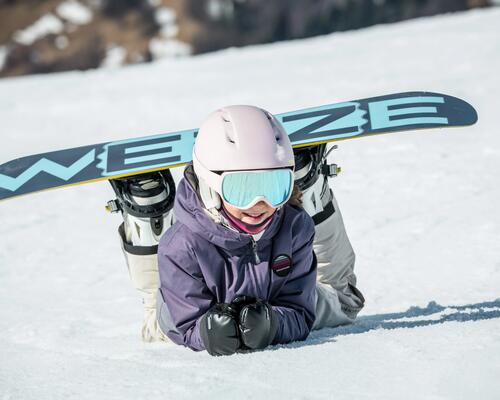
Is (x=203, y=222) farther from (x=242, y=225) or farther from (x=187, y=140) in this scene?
(x=187, y=140)

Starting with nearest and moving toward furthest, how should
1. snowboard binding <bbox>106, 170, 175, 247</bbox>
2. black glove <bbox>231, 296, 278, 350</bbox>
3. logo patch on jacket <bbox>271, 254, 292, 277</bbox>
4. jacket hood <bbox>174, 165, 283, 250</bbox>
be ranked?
black glove <bbox>231, 296, 278, 350</bbox> → jacket hood <bbox>174, 165, 283, 250</bbox> → logo patch on jacket <bbox>271, 254, 292, 277</bbox> → snowboard binding <bbox>106, 170, 175, 247</bbox>

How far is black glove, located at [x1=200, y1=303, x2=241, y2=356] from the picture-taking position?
9.49 ft

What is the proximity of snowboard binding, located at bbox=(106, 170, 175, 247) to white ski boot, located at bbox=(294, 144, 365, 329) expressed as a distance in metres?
0.63

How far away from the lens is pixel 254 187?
2.89 metres

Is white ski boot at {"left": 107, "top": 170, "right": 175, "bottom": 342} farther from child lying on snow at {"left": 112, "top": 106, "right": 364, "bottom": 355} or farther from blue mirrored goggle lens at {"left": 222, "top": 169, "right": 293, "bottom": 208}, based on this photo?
blue mirrored goggle lens at {"left": 222, "top": 169, "right": 293, "bottom": 208}

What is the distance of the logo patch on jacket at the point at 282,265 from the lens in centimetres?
312

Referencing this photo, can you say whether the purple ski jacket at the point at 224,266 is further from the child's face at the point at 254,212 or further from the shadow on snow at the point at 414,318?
the shadow on snow at the point at 414,318

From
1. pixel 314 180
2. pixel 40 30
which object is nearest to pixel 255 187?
pixel 314 180

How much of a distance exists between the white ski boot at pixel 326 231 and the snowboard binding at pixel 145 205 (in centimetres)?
63

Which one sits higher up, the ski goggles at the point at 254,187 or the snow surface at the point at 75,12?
the ski goggles at the point at 254,187

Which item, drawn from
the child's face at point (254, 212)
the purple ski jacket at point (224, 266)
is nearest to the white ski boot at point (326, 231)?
the purple ski jacket at point (224, 266)

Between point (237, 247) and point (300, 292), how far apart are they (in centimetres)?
38

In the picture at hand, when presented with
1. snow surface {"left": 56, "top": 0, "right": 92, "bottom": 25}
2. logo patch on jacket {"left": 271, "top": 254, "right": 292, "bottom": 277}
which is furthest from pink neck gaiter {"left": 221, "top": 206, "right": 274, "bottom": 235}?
snow surface {"left": 56, "top": 0, "right": 92, "bottom": 25}

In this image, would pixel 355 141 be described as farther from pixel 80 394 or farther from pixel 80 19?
pixel 80 19
